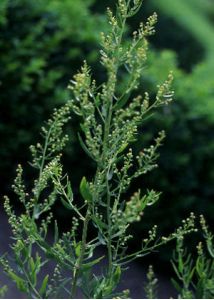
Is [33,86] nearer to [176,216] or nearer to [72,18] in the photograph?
[72,18]

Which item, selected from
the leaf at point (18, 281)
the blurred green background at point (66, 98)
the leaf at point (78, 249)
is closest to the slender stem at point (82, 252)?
the leaf at point (78, 249)

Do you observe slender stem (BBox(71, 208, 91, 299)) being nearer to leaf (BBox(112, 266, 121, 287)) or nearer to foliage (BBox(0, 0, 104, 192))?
→ leaf (BBox(112, 266, 121, 287))

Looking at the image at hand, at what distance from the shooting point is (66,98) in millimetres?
5340

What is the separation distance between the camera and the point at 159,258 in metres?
5.79

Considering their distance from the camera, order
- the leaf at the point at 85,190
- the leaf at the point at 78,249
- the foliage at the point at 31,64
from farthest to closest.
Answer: the foliage at the point at 31,64
the leaf at the point at 78,249
the leaf at the point at 85,190

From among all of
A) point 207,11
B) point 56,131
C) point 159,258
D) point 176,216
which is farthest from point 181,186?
point 207,11

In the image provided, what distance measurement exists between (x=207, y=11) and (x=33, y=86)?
795 cm

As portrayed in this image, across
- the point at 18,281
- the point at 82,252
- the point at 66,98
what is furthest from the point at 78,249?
the point at 66,98

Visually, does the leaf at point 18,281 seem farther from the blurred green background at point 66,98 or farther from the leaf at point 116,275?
the blurred green background at point 66,98

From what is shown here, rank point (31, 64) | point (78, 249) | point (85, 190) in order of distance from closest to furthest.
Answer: point (85, 190)
point (78, 249)
point (31, 64)

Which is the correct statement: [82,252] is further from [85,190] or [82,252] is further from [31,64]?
[31,64]

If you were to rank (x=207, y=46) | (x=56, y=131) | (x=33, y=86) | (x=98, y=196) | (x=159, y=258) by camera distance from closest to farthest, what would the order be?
1. (x=98, y=196)
2. (x=56, y=131)
3. (x=33, y=86)
4. (x=159, y=258)
5. (x=207, y=46)

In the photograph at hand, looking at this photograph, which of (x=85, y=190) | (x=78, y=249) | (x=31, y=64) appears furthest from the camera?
(x=31, y=64)

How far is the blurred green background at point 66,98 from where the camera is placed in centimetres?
535
